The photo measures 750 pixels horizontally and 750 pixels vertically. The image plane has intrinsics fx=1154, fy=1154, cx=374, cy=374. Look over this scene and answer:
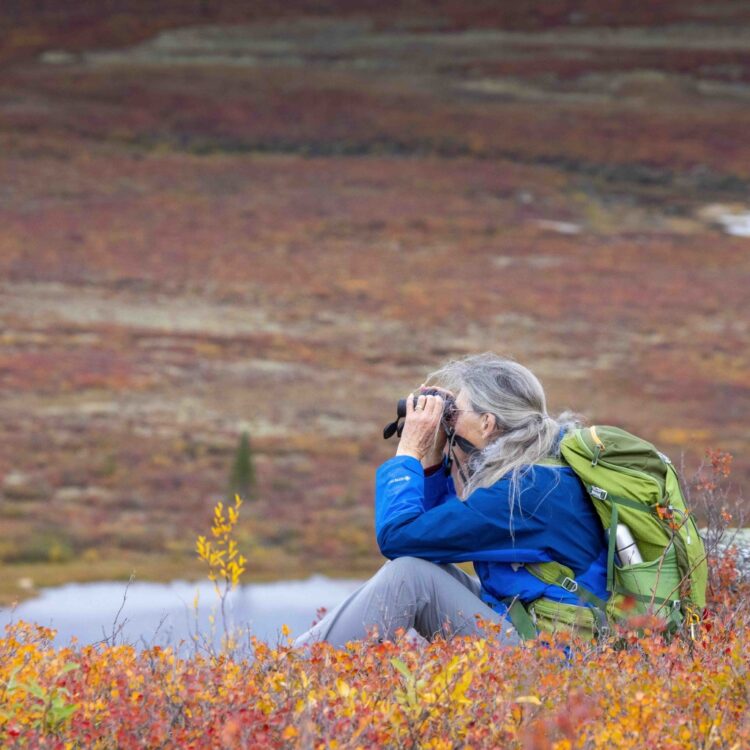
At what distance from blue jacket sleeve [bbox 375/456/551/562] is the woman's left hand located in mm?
242

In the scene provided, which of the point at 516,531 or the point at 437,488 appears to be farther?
the point at 437,488

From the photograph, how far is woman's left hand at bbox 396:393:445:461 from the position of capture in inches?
147

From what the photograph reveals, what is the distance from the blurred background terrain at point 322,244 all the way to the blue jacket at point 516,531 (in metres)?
10.9

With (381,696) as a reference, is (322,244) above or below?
below

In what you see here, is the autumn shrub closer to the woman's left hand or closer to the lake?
the woman's left hand

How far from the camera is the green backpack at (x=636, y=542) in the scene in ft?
11.1

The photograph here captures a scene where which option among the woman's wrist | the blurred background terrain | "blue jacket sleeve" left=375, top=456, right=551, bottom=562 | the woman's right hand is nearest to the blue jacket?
"blue jacket sleeve" left=375, top=456, right=551, bottom=562

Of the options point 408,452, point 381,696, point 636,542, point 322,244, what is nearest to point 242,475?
point 408,452

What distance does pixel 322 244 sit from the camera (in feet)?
116

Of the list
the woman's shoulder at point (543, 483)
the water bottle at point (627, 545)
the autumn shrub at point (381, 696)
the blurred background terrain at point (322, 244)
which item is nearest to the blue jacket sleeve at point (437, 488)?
the woman's shoulder at point (543, 483)

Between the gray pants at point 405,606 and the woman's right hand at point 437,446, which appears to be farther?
the woman's right hand at point 437,446

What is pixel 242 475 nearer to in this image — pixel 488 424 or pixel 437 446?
pixel 437 446

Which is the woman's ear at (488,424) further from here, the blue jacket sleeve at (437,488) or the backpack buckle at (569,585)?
the backpack buckle at (569,585)

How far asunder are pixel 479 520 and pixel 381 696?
85cm
